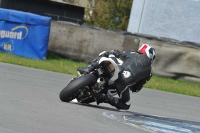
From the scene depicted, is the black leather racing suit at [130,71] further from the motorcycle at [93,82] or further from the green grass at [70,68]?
the green grass at [70,68]

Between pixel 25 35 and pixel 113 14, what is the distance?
867 inches

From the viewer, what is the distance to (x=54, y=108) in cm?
894

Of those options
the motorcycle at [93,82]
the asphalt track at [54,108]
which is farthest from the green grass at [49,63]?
the motorcycle at [93,82]

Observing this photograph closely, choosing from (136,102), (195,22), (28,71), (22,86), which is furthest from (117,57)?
(195,22)

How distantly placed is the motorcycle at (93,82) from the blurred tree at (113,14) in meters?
30.6

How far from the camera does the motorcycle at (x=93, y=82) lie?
972 centimetres

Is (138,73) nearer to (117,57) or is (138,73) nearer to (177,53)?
(117,57)

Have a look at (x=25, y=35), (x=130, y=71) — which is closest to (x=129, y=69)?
(x=130, y=71)

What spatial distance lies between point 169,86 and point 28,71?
4.74 meters

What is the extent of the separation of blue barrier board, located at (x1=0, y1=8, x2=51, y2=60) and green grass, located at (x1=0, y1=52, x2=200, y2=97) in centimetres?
50

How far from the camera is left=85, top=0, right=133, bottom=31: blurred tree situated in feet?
134

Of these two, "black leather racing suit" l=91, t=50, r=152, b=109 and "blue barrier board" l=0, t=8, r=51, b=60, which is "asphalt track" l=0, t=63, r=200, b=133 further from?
"blue barrier board" l=0, t=8, r=51, b=60

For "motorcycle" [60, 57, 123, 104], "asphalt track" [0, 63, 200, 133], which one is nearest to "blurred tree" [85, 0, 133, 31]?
"asphalt track" [0, 63, 200, 133]

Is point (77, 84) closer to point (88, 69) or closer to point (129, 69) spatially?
point (88, 69)
